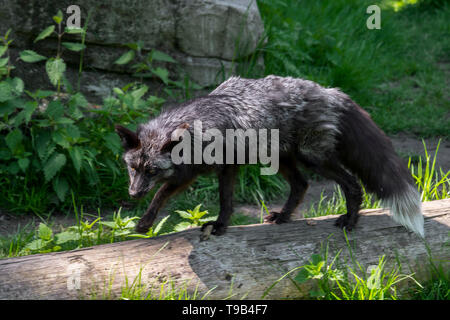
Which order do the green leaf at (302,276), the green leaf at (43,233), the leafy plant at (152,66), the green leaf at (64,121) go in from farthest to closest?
the leafy plant at (152,66)
the green leaf at (64,121)
the green leaf at (43,233)
the green leaf at (302,276)

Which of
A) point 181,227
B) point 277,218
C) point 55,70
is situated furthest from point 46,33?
point 277,218

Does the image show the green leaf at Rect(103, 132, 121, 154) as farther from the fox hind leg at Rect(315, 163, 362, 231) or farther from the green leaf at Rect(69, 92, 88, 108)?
the fox hind leg at Rect(315, 163, 362, 231)

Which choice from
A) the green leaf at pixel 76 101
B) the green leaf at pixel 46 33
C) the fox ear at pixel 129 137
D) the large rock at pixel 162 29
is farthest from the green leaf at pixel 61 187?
the fox ear at pixel 129 137

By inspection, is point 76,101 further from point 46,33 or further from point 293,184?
point 293,184

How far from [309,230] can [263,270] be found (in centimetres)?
59

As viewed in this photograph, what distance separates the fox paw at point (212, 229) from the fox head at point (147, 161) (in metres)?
0.47

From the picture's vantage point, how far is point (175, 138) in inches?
151

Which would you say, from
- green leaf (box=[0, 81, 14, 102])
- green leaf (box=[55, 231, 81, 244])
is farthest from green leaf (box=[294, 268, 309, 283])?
green leaf (box=[0, 81, 14, 102])

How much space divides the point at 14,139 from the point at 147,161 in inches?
81.4

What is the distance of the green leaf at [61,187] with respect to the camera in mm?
5348

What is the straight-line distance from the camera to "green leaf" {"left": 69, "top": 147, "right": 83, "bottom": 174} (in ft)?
17.0

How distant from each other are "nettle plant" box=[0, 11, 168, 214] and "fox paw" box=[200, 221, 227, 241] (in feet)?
6.08

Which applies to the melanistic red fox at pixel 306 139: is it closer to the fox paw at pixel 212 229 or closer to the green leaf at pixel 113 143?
the fox paw at pixel 212 229

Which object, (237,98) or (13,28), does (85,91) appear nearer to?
(13,28)
